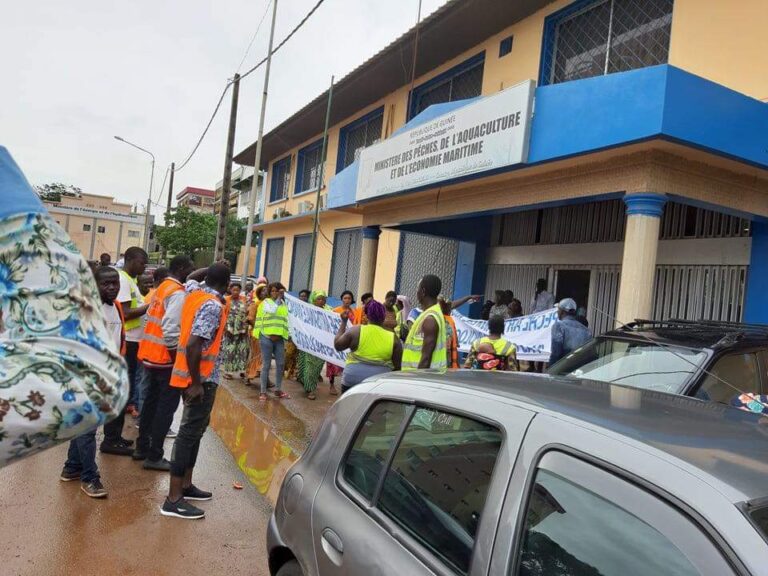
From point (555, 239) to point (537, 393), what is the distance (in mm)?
9217

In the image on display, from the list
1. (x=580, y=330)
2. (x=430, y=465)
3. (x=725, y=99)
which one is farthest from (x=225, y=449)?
(x=725, y=99)

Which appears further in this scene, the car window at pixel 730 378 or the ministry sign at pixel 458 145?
the ministry sign at pixel 458 145

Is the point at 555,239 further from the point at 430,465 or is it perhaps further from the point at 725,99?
the point at 430,465

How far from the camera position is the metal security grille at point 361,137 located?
602 inches

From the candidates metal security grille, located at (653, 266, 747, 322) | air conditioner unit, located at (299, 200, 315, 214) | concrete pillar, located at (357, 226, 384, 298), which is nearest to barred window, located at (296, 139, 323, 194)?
air conditioner unit, located at (299, 200, 315, 214)

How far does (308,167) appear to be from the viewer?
1967 centimetres

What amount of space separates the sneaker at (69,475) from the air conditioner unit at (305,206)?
13339mm

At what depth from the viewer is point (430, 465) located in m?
1.95

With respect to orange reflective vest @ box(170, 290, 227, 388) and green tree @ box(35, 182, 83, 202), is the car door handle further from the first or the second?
green tree @ box(35, 182, 83, 202)

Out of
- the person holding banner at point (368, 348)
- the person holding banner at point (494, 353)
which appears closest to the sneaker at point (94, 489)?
the person holding banner at point (368, 348)

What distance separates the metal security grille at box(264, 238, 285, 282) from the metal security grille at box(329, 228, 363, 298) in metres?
4.86

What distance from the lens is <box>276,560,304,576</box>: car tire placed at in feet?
7.60

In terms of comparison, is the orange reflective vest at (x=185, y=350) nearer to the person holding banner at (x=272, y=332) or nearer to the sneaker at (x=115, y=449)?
the sneaker at (x=115, y=449)

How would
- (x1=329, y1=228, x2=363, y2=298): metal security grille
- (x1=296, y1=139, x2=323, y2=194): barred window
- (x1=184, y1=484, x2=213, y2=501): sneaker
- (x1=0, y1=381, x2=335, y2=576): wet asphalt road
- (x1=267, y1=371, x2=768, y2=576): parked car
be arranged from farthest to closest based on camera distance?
(x1=296, y1=139, x2=323, y2=194): barred window, (x1=329, y1=228, x2=363, y2=298): metal security grille, (x1=184, y1=484, x2=213, y2=501): sneaker, (x1=0, y1=381, x2=335, y2=576): wet asphalt road, (x1=267, y1=371, x2=768, y2=576): parked car
